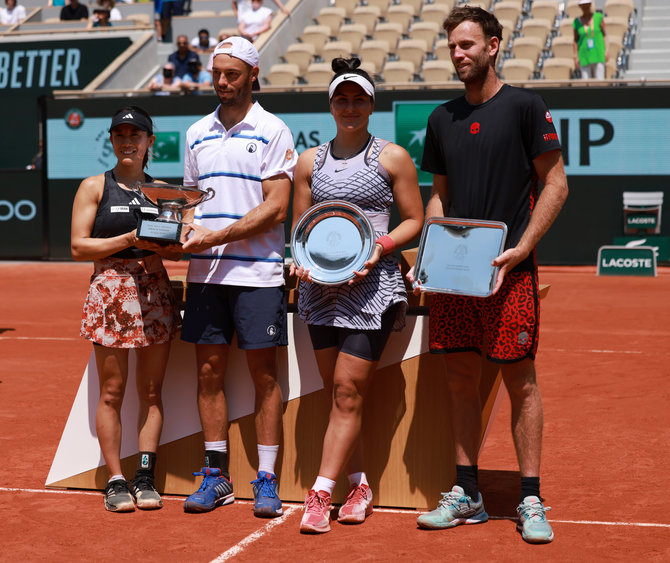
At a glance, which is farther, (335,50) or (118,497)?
(335,50)

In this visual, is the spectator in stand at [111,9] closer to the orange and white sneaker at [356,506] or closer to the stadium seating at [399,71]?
the stadium seating at [399,71]

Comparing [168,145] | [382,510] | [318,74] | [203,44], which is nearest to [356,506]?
[382,510]

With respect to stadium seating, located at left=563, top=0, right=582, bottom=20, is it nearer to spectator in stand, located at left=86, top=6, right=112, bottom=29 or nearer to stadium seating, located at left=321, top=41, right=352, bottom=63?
stadium seating, located at left=321, top=41, right=352, bottom=63

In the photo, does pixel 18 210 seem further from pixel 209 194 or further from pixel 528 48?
pixel 209 194

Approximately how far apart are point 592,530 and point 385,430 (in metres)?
0.99

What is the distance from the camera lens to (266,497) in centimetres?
437

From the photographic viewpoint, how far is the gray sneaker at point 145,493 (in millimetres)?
4465

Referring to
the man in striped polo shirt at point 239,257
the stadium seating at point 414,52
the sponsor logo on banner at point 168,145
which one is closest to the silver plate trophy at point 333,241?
the man in striped polo shirt at point 239,257

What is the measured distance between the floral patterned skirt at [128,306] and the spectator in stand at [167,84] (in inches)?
536

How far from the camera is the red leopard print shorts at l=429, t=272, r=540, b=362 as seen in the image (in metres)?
3.99

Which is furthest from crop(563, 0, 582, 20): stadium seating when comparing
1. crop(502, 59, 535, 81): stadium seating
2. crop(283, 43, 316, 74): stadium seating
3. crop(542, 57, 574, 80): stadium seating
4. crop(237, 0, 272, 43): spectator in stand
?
crop(237, 0, 272, 43): spectator in stand

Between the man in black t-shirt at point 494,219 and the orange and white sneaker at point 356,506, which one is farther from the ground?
the man in black t-shirt at point 494,219

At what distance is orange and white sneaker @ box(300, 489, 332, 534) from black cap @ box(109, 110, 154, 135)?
1.80 metres

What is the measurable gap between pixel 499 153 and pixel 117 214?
173cm
